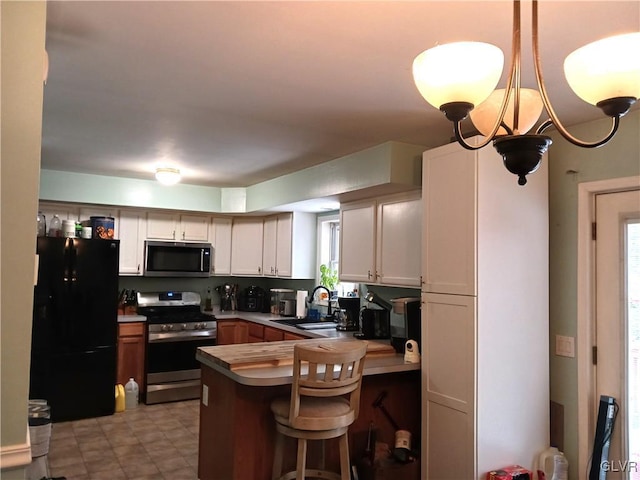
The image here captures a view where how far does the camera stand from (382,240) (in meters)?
3.96

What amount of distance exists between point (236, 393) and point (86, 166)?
2.90 metres

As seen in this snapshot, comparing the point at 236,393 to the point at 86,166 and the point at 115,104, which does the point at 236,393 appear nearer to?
the point at 115,104

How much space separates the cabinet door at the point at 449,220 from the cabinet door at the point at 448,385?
107 mm

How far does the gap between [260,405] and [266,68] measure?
1843mm

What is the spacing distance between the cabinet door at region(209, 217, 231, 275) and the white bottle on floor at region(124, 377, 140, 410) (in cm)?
161

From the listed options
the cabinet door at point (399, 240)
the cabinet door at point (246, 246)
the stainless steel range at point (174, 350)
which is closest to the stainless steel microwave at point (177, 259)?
the cabinet door at point (246, 246)

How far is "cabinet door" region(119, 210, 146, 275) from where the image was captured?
5.42m

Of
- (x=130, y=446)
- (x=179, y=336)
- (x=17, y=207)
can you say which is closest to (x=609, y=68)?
(x=17, y=207)

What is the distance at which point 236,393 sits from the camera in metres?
2.78

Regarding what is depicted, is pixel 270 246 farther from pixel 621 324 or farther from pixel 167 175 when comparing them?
pixel 621 324

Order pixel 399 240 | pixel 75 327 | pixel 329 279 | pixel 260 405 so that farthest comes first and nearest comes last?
pixel 329 279 < pixel 75 327 < pixel 399 240 < pixel 260 405

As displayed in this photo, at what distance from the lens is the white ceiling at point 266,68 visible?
1.77 meters

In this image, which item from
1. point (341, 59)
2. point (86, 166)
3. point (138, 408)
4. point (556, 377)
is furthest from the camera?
point (138, 408)

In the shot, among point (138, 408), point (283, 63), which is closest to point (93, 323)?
point (138, 408)
